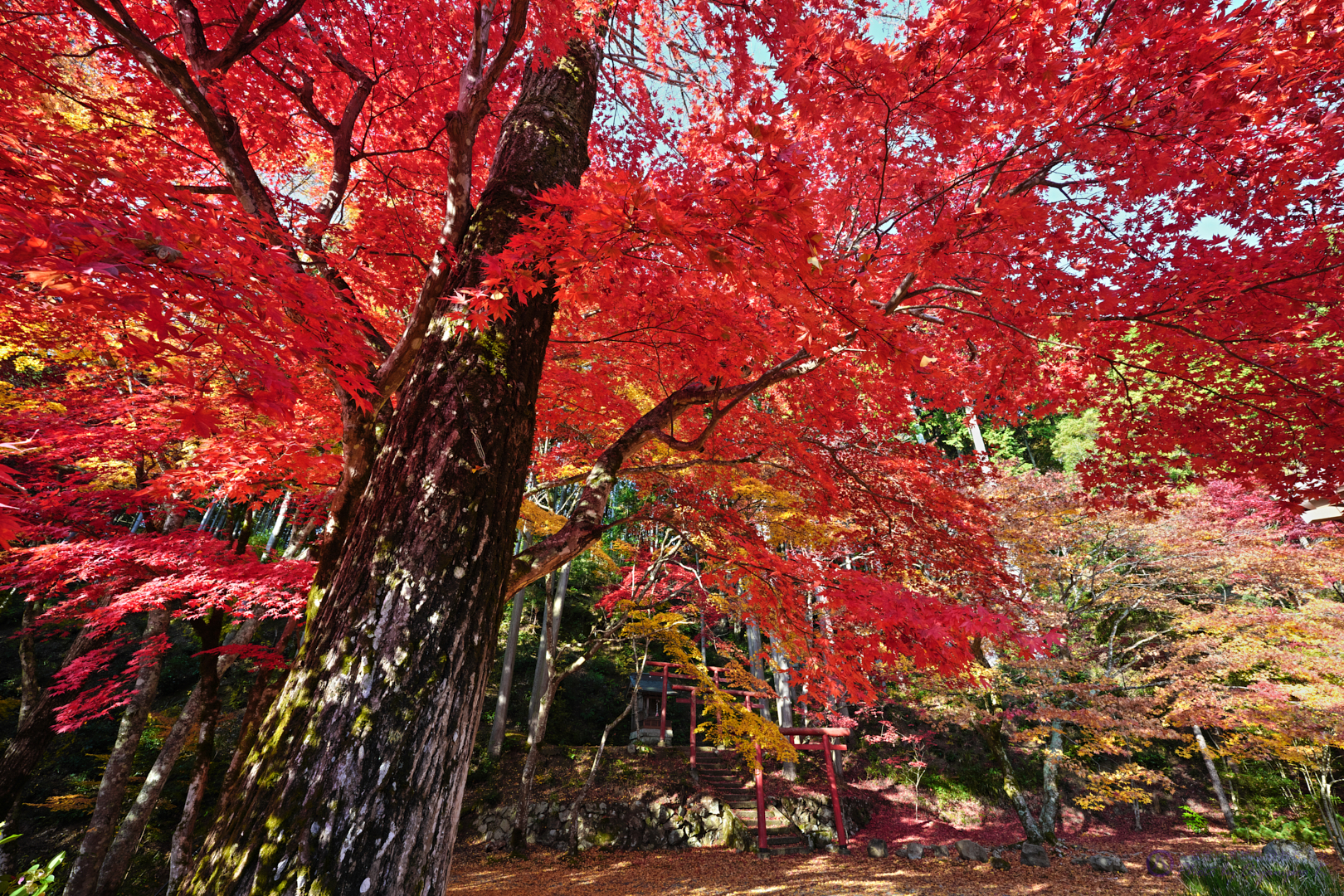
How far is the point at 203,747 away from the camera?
4.98m

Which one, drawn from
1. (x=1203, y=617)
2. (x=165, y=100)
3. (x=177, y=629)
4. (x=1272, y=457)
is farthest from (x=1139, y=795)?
(x=177, y=629)

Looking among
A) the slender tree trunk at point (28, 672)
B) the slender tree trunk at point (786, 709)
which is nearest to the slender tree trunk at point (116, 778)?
the slender tree trunk at point (28, 672)

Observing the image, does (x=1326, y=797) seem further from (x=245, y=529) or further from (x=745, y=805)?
(x=245, y=529)

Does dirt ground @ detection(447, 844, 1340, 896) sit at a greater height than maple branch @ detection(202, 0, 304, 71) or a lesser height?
lesser

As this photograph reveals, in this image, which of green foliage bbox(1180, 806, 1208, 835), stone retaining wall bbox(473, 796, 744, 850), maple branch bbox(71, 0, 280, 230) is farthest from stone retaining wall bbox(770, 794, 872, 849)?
maple branch bbox(71, 0, 280, 230)

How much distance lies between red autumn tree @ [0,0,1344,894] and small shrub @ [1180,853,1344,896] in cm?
602

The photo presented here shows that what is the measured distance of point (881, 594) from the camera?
139 inches

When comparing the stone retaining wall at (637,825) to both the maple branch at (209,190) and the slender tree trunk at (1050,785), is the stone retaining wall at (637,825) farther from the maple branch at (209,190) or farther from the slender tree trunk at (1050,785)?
the maple branch at (209,190)

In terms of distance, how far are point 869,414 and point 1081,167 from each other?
10.7ft

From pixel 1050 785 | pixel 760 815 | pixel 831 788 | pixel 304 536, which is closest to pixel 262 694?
pixel 304 536

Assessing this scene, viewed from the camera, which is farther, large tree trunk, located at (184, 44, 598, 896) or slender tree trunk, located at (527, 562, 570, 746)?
slender tree trunk, located at (527, 562, 570, 746)

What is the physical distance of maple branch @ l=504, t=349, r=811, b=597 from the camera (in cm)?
267

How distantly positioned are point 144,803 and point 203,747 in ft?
7.80

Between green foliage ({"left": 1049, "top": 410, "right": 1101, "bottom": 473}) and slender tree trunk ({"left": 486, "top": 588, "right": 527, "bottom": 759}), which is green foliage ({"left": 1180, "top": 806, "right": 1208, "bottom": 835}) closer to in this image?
green foliage ({"left": 1049, "top": 410, "right": 1101, "bottom": 473})
